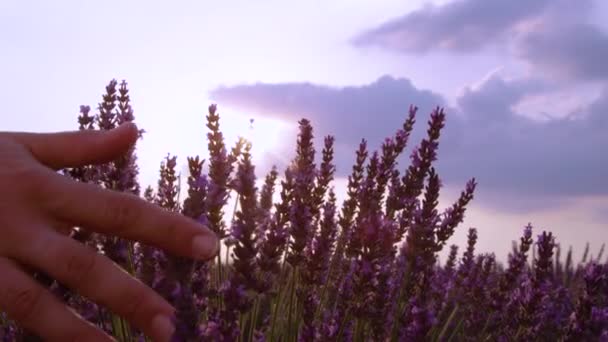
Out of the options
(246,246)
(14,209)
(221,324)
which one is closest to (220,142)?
(246,246)

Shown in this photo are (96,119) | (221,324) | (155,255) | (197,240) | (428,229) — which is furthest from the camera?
(96,119)

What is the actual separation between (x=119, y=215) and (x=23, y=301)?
292 millimetres

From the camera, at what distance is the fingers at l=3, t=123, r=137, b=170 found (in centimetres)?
187

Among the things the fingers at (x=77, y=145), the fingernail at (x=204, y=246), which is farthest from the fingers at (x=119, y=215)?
the fingers at (x=77, y=145)

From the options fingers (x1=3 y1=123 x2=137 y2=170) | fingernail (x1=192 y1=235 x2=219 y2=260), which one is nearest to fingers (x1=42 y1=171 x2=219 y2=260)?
fingernail (x1=192 y1=235 x2=219 y2=260)

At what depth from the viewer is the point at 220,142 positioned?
3643 millimetres

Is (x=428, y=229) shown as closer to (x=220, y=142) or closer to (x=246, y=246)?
(x=220, y=142)

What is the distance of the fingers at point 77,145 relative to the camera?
6.13 feet

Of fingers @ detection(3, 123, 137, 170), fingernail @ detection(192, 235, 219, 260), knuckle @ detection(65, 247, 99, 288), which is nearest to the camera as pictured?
fingernail @ detection(192, 235, 219, 260)

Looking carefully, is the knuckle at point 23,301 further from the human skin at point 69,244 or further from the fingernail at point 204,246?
the fingernail at point 204,246

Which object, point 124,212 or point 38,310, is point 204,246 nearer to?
point 124,212

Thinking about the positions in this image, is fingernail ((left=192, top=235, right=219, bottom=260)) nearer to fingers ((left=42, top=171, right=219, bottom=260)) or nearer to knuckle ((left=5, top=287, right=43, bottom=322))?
fingers ((left=42, top=171, right=219, bottom=260))

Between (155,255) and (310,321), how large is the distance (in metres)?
0.81

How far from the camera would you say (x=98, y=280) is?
69.9 inches
